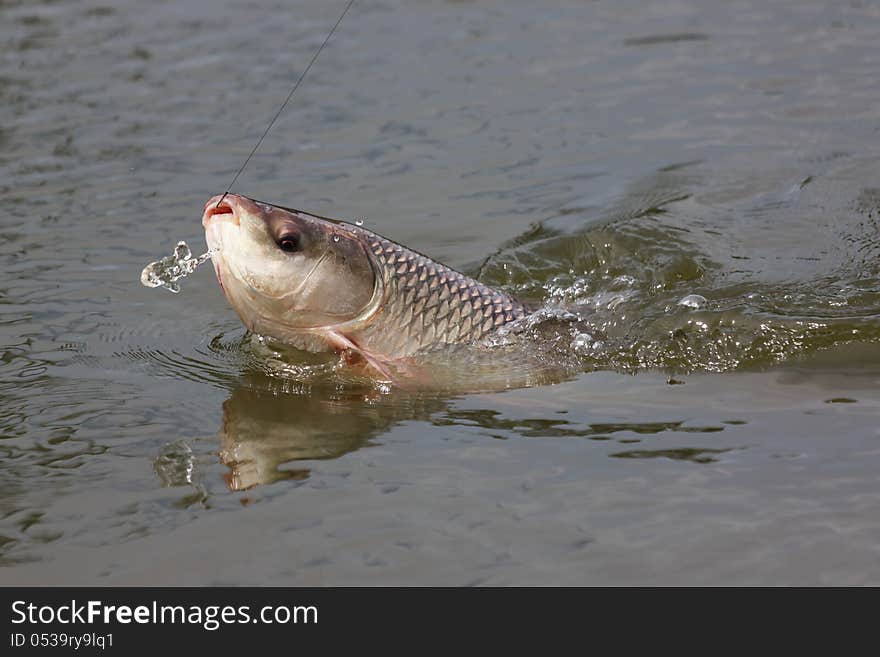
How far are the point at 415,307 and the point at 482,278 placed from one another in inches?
66.5

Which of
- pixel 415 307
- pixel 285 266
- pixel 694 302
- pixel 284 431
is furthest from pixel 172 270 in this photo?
pixel 694 302

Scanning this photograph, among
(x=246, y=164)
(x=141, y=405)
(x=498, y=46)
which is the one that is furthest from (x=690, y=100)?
(x=141, y=405)

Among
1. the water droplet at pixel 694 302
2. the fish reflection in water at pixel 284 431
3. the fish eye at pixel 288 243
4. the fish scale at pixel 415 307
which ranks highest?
the fish eye at pixel 288 243

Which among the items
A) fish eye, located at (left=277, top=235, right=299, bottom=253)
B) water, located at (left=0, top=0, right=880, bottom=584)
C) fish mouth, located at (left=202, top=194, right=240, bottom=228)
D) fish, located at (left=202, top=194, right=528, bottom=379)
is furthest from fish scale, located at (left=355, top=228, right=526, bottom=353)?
fish mouth, located at (left=202, top=194, right=240, bottom=228)

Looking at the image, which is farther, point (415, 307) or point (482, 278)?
point (482, 278)

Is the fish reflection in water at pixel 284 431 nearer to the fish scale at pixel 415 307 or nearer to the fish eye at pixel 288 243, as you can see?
the fish scale at pixel 415 307

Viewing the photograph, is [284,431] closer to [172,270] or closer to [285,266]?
[285,266]

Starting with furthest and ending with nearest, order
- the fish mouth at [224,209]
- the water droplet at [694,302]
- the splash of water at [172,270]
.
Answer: the splash of water at [172,270] → the water droplet at [694,302] → the fish mouth at [224,209]

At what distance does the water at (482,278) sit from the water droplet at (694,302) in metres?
0.04

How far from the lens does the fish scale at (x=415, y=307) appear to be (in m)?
5.13

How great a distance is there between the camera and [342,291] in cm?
506

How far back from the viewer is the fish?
4.90 meters

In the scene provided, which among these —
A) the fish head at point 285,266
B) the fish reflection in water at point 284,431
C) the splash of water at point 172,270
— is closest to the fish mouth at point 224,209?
the fish head at point 285,266

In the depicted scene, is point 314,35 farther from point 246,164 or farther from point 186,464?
point 186,464
